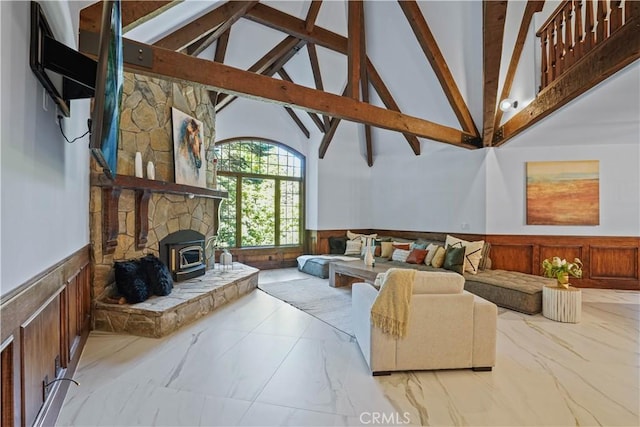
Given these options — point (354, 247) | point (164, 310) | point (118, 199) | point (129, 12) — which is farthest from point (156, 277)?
point (354, 247)

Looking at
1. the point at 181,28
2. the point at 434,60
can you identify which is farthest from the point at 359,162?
the point at 181,28

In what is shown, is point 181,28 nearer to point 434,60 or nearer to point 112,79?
point 112,79

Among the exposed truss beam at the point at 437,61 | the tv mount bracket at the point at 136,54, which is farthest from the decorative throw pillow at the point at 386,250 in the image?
the tv mount bracket at the point at 136,54

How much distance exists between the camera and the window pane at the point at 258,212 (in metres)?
7.55

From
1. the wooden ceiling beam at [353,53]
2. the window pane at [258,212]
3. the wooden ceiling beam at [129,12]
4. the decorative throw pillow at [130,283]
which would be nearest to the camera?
the wooden ceiling beam at [129,12]

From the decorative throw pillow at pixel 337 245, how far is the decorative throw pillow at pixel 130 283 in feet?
15.4

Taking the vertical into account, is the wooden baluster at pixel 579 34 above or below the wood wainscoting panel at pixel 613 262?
above

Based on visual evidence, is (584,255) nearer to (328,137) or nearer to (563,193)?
(563,193)

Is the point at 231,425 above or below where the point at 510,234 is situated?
below

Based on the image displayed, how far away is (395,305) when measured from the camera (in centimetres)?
266

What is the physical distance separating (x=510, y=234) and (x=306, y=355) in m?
4.68

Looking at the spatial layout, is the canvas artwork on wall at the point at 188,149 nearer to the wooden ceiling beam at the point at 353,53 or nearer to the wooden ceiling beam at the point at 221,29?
the wooden ceiling beam at the point at 221,29

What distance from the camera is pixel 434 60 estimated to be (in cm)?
522

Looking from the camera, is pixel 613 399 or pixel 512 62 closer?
pixel 613 399
